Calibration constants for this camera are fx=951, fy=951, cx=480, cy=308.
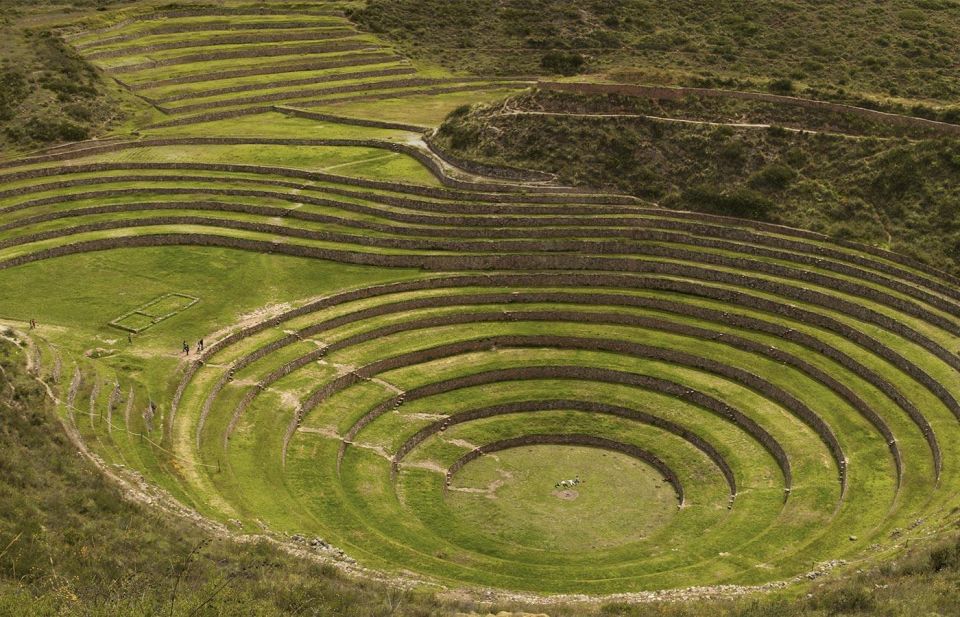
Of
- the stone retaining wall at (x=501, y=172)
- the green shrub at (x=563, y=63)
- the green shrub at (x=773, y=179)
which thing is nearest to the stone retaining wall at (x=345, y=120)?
the stone retaining wall at (x=501, y=172)

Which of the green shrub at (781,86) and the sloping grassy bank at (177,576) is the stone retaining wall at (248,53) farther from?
the sloping grassy bank at (177,576)

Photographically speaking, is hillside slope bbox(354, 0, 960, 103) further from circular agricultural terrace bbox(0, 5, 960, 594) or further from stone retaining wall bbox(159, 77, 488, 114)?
circular agricultural terrace bbox(0, 5, 960, 594)

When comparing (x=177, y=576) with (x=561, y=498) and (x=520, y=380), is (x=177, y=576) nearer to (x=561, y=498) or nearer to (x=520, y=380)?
(x=561, y=498)

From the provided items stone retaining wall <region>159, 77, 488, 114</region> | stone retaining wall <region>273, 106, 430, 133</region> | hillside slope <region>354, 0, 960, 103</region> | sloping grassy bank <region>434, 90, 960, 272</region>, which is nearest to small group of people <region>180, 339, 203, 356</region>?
sloping grassy bank <region>434, 90, 960, 272</region>

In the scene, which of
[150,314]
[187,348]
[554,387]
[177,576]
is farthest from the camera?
[150,314]

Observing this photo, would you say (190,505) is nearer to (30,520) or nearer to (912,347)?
(30,520)

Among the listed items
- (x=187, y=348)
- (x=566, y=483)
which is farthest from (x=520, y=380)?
(x=187, y=348)
